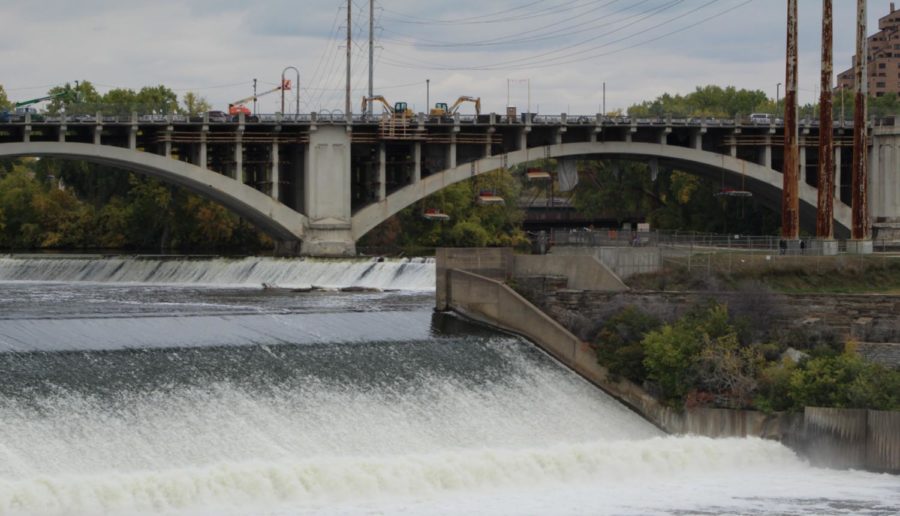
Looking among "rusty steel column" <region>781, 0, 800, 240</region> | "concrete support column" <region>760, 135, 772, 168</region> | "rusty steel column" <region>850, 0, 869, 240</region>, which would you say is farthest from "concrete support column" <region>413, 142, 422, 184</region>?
"rusty steel column" <region>850, 0, 869, 240</region>

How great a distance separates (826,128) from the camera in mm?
66938

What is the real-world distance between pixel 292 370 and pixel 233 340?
446 centimetres

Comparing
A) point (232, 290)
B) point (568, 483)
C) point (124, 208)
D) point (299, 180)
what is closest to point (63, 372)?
point (568, 483)

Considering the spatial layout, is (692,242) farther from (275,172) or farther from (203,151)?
(203,151)

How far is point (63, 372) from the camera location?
41.9 m

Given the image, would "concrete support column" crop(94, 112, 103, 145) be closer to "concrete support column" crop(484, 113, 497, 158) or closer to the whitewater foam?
the whitewater foam

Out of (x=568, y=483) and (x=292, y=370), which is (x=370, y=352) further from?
(x=568, y=483)

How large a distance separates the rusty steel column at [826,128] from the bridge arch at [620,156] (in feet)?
93.8

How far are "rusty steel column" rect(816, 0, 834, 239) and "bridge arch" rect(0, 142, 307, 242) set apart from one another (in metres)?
33.3

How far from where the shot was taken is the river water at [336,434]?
36375mm

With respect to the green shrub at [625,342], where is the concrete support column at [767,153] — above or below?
above

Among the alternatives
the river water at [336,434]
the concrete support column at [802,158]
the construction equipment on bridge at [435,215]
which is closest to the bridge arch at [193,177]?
the construction equipment on bridge at [435,215]

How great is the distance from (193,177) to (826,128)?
1408 inches

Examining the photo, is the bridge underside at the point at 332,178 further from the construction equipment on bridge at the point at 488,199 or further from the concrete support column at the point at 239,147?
the construction equipment on bridge at the point at 488,199
